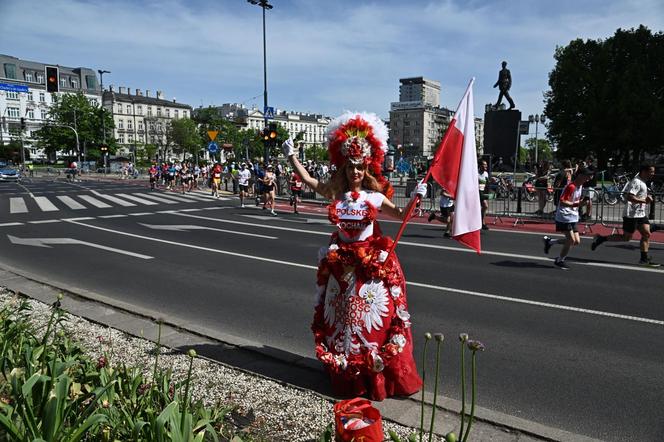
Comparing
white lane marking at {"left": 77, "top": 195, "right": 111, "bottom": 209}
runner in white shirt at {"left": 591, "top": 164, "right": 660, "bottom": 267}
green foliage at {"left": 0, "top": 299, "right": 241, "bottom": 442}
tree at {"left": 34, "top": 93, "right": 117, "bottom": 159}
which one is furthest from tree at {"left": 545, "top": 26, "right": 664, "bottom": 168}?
tree at {"left": 34, "top": 93, "right": 117, "bottom": 159}

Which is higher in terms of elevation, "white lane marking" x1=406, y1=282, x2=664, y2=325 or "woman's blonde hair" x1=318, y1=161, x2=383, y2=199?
"woman's blonde hair" x1=318, y1=161, x2=383, y2=199

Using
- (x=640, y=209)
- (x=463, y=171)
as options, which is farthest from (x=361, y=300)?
(x=640, y=209)

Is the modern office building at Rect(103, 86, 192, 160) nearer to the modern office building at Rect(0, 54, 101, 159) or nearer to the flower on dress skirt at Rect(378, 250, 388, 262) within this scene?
the modern office building at Rect(0, 54, 101, 159)

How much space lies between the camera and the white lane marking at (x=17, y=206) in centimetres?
1970

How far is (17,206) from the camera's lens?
69.8 ft

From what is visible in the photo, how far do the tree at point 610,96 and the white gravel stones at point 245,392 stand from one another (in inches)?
1754

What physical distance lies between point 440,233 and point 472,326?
834cm

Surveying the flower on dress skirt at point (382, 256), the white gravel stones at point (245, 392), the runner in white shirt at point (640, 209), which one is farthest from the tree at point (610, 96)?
the white gravel stones at point (245, 392)

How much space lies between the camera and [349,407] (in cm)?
296

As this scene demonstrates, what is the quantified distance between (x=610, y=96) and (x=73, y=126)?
71.9m

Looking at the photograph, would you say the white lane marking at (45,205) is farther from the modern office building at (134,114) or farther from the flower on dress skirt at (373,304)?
the modern office building at (134,114)

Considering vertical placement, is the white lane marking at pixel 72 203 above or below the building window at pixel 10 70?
below

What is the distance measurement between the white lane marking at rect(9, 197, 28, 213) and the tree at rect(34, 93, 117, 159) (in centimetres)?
5657

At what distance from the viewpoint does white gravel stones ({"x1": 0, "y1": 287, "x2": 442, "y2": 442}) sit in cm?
337
